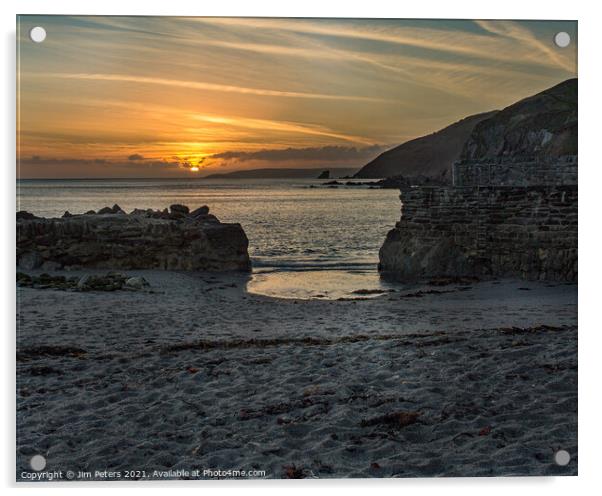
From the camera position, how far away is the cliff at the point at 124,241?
7.56 metres

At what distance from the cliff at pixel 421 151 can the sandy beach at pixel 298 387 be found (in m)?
1.48

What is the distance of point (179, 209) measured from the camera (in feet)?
27.3

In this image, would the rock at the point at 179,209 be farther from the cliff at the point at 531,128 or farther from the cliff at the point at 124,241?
the cliff at the point at 531,128

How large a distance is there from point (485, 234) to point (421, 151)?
238 centimetres

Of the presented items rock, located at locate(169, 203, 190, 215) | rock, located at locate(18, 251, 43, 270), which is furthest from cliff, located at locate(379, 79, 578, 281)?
rock, located at locate(18, 251, 43, 270)

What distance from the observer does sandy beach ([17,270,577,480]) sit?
5.11 metres

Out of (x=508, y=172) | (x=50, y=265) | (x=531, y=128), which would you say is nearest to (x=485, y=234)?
(x=508, y=172)

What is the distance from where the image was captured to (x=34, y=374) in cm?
Result: 570

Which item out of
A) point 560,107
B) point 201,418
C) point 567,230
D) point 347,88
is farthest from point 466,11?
point 201,418

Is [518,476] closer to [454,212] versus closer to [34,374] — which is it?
[34,374]

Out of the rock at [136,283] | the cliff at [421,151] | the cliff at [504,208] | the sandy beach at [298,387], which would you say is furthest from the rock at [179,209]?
the cliff at [504,208]

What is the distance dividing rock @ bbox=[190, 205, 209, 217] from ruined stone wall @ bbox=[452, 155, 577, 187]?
3099 mm

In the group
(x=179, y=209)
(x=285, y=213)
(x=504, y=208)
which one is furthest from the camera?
(x=285, y=213)

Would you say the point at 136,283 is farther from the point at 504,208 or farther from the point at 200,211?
the point at 504,208
